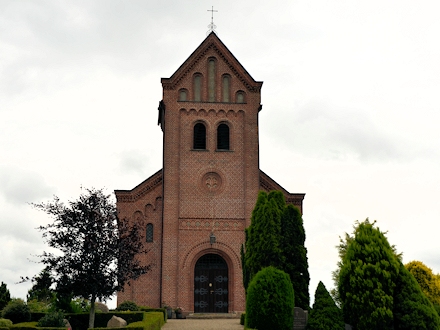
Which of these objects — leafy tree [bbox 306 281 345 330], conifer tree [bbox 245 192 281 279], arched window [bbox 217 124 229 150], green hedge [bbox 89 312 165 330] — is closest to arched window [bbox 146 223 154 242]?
arched window [bbox 217 124 229 150]

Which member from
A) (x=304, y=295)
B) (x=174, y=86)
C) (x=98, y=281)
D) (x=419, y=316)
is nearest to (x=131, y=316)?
(x=98, y=281)

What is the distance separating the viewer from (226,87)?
38.3 m

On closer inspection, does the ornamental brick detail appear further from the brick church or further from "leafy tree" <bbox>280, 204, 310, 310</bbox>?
"leafy tree" <bbox>280, 204, 310, 310</bbox>

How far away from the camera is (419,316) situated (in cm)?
1927

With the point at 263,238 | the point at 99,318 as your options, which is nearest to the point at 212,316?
the point at 99,318

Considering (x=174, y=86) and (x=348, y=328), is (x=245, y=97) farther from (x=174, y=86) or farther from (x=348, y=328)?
(x=348, y=328)

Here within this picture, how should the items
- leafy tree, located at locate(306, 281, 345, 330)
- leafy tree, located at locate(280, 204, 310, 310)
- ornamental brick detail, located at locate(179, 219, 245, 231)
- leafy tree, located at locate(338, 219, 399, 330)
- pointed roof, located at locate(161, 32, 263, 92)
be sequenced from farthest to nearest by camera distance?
pointed roof, located at locate(161, 32, 263, 92) → ornamental brick detail, located at locate(179, 219, 245, 231) → leafy tree, located at locate(280, 204, 310, 310) → leafy tree, located at locate(306, 281, 345, 330) → leafy tree, located at locate(338, 219, 399, 330)

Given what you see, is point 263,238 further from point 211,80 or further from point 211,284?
point 211,80

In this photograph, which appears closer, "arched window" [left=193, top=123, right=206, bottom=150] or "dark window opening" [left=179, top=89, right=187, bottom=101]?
"arched window" [left=193, top=123, right=206, bottom=150]

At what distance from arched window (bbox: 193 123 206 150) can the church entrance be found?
23.0ft

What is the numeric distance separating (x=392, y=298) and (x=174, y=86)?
22.3 meters

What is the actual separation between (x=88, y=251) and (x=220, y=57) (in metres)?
18.8

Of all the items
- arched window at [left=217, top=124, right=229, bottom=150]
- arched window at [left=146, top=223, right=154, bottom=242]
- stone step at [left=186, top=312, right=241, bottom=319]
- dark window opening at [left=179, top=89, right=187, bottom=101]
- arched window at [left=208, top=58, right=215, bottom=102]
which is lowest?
stone step at [left=186, top=312, right=241, bottom=319]

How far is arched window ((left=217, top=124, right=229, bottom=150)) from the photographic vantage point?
1469 inches
